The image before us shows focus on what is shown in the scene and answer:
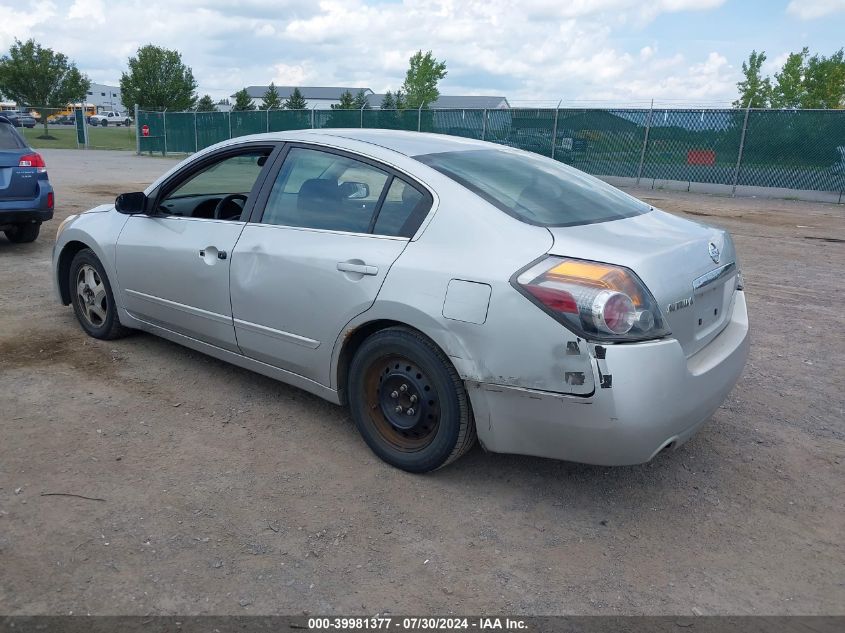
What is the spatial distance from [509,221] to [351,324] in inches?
35.0

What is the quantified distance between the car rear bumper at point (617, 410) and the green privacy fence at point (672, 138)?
1648 cm

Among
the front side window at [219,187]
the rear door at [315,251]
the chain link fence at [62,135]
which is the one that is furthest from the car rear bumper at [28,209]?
the chain link fence at [62,135]

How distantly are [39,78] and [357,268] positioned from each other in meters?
56.4

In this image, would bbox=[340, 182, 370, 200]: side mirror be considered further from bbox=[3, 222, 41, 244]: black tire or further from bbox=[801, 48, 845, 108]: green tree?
bbox=[801, 48, 845, 108]: green tree

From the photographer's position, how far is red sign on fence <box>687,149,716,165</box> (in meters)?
18.6

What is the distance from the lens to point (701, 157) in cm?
1877

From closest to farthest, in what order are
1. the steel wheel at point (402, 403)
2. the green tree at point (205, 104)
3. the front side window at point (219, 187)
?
1. the steel wheel at point (402, 403)
2. the front side window at point (219, 187)
3. the green tree at point (205, 104)

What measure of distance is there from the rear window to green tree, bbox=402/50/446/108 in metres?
51.5

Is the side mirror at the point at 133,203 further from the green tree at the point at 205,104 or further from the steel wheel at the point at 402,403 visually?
the green tree at the point at 205,104

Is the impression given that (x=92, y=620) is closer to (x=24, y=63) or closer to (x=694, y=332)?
(x=694, y=332)

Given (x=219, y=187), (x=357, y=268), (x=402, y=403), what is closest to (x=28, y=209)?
(x=219, y=187)

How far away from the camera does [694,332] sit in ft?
10.1

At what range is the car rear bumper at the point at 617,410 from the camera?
2.72 metres

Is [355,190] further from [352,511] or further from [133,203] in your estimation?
[133,203]
